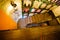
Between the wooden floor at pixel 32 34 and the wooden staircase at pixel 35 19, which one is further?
the wooden staircase at pixel 35 19

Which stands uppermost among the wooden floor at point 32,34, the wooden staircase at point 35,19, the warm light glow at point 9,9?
the warm light glow at point 9,9

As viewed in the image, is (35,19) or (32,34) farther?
(35,19)

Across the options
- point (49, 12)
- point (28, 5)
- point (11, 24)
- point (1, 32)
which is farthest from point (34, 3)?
point (1, 32)

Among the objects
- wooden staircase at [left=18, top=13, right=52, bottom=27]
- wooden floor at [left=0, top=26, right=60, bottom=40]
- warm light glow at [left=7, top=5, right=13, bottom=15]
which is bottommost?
wooden floor at [left=0, top=26, right=60, bottom=40]

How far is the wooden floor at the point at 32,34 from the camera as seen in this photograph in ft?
2.91

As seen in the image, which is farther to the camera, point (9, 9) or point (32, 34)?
→ point (9, 9)

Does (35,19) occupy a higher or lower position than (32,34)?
higher

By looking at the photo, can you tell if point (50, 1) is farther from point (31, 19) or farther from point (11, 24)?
point (11, 24)

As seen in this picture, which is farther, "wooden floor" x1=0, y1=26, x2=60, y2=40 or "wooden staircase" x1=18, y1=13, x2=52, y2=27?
"wooden staircase" x1=18, y1=13, x2=52, y2=27

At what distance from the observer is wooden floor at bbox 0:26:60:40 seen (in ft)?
2.91

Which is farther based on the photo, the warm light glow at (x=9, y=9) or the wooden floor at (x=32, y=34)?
the warm light glow at (x=9, y=9)

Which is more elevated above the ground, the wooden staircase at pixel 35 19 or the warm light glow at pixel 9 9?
the warm light glow at pixel 9 9

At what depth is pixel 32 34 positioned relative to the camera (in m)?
0.92

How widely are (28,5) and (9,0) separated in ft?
0.59
